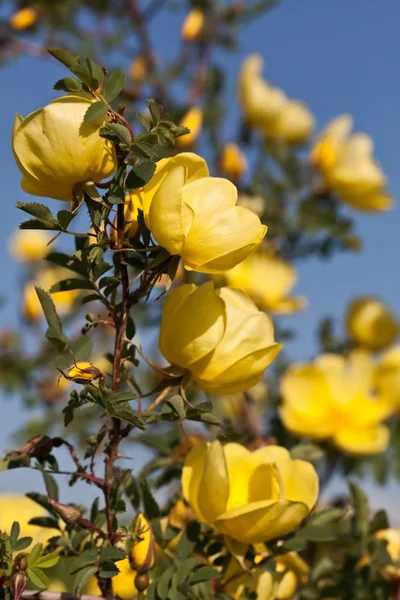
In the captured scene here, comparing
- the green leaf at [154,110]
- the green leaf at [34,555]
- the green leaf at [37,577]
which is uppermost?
the green leaf at [154,110]

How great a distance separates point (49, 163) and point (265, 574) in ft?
1.83

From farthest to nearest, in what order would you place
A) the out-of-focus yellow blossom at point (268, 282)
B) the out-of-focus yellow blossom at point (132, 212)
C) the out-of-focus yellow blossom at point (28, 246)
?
the out-of-focus yellow blossom at point (28, 246) → the out-of-focus yellow blossom at point (268, 282) → the out-of-focus yellow blossom at point (132, 212)

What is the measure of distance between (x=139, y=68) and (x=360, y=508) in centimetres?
194

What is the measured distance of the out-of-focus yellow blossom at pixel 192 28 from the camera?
104 inches

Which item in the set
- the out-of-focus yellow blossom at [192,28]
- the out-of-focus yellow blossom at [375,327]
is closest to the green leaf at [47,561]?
the out-of-focus yellow blossom at [375,327]

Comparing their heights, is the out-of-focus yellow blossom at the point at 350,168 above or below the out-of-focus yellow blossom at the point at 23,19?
below

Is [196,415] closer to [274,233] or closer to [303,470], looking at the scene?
[303,470]

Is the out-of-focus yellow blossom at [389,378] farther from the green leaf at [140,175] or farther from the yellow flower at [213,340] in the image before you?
the green leaf at [140,175]

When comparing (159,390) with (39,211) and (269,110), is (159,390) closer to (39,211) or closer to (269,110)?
(39,211)

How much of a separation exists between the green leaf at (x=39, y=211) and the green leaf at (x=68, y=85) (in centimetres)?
11

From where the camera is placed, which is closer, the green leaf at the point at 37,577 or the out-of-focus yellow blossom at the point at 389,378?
the green leaf at the point at 37,577

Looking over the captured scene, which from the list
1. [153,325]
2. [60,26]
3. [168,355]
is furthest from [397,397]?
[60,26]

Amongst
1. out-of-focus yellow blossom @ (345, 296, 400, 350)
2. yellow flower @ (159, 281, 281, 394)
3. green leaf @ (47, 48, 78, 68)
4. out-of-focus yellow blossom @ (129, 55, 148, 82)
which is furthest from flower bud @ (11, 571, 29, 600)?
out-of-focus yellow blossom @ (129, 55, 148, 82)

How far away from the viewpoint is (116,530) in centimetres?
78
